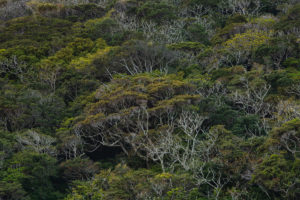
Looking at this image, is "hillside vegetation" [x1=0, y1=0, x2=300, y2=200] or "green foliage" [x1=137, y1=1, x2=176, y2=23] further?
"green foliage" [x1=137, y1=1, x2=176, y2=23]

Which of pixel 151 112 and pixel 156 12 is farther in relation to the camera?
pixel 156 12

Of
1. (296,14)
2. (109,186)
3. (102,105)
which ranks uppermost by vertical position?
(296,14)

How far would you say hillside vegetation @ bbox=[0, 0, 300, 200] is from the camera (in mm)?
18344

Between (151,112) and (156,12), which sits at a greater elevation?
(156,12)

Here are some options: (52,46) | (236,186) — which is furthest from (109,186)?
(52,46)

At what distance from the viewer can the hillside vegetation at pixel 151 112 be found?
18.3 metres

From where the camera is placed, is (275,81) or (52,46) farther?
(52,46)

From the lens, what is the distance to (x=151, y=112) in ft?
77.2

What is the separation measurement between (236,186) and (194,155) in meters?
3.01

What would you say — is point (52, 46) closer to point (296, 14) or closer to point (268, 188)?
point (296, 14)

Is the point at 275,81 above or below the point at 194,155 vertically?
above

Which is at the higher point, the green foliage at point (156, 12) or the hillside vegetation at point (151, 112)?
the green foliage at point (156, 12)

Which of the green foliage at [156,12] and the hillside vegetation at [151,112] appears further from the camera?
the green foliage at [156,12]

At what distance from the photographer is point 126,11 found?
48.2m
